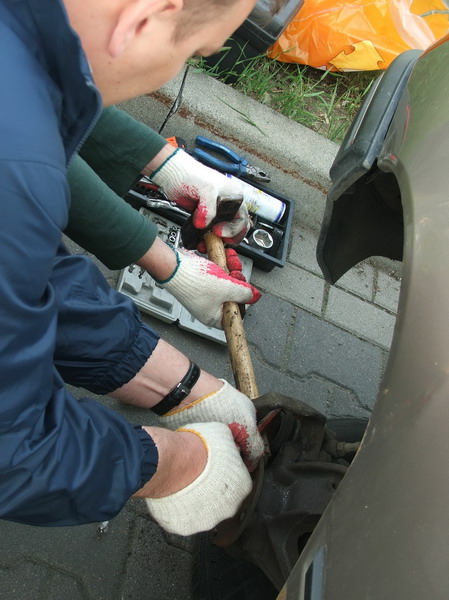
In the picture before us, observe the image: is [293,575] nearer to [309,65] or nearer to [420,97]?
[420,97]

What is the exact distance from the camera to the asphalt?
1637 mm

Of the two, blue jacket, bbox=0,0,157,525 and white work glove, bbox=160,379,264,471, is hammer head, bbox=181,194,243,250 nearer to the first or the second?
white work glove, bbox=160,379,264,471

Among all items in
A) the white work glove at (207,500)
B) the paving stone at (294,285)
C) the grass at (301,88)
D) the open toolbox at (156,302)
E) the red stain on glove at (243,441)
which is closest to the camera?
the white work glove at (207,500)

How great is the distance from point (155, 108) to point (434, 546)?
2.53 metres

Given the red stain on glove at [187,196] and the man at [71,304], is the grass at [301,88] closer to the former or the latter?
the red stain on glove at [187,196]

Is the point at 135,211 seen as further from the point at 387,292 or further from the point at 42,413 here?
the point at 387,292

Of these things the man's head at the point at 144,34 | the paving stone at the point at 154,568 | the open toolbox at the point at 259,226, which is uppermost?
the man's head at the point at 144,34

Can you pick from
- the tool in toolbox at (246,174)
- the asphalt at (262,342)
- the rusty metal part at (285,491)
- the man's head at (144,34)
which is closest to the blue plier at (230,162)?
the tool in toolbox at (246,174)

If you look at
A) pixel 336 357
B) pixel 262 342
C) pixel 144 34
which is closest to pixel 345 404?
pixel 336 357

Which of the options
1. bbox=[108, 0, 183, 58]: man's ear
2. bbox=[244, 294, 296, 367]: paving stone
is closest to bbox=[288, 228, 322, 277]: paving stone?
bbox=[244, 294, 296, 367]: paving stone

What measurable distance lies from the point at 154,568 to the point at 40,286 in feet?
3.77

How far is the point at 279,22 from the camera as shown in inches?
116

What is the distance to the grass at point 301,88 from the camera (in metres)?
3.26

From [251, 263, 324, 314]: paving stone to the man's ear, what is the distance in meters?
1.90
